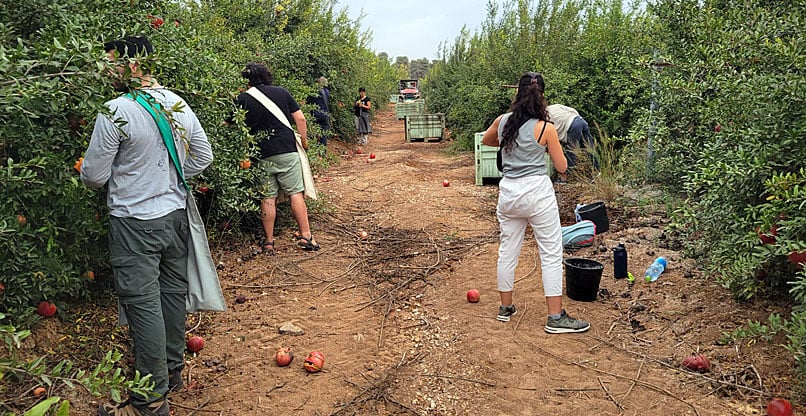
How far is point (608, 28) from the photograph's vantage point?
9.89m

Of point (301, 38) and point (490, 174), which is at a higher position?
point (301, 38)

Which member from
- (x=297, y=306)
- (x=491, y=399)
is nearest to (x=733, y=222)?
(x=491, y=399)

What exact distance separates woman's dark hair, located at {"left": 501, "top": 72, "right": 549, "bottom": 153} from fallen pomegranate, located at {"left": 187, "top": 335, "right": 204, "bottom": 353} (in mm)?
2456

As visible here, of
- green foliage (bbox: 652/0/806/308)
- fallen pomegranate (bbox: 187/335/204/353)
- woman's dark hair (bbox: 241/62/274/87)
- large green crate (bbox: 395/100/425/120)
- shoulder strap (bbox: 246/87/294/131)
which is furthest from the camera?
large green crate (bbox: 395/100/425/120)

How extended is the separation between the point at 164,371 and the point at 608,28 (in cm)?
927

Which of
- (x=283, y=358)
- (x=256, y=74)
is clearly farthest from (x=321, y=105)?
(x=283, y=358)

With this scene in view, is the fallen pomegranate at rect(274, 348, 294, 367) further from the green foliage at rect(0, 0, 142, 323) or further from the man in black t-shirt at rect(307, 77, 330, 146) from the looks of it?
the man in black t-shirt at rect(307, 77, 330, 146)

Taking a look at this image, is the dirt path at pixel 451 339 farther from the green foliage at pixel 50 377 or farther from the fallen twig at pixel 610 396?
the green foliage at pixel 50 377

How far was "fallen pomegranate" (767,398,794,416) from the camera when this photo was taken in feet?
9.02

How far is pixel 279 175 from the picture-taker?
5.72 m

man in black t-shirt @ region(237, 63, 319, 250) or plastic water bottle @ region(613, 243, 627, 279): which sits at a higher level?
man in black t-shirt @ region(237, 63, 319, 250)

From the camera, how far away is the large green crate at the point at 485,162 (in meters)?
9.23

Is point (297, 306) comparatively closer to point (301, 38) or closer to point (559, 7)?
point (301, 38)

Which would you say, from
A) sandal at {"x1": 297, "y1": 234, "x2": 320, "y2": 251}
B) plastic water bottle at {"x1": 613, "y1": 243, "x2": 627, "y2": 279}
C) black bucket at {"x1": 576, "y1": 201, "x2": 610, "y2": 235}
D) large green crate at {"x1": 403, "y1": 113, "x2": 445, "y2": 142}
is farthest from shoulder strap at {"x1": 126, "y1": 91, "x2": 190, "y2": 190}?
large green crate at {"x1": 403, "y1": 113, "x2": 445, "y2": 142}
